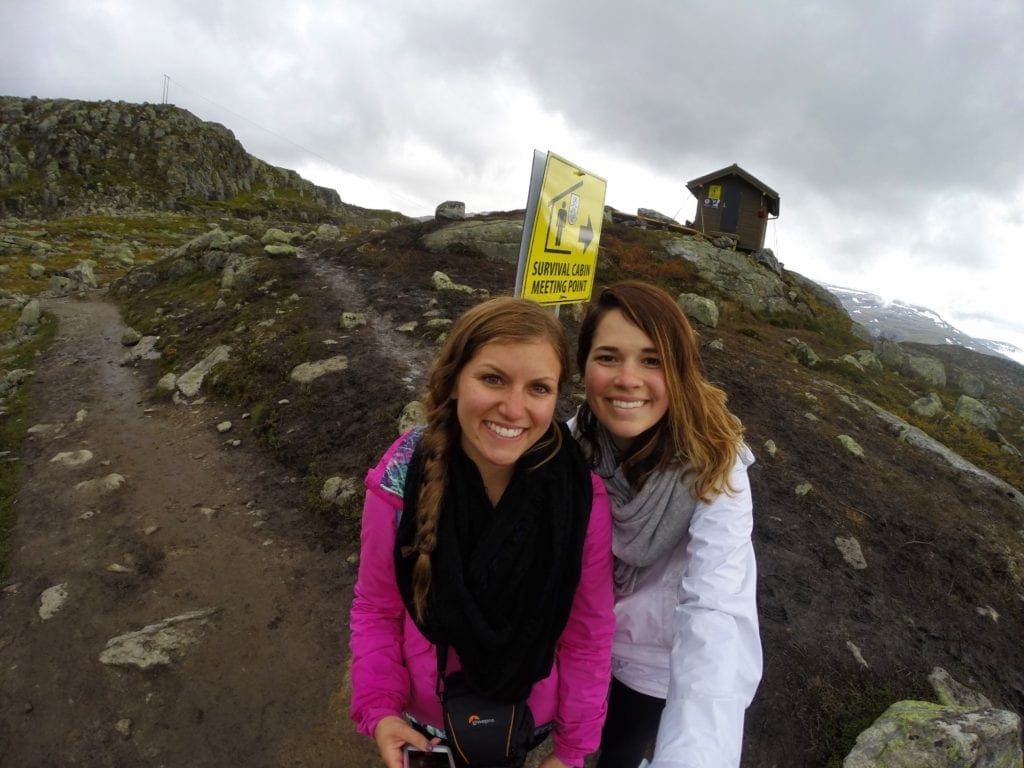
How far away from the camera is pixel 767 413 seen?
10.0 meters

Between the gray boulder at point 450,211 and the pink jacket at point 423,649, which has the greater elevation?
the gray boulder at point 450,211

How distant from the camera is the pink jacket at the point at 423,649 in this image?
2.38m

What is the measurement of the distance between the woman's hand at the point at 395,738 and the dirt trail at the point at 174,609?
8.06 ft

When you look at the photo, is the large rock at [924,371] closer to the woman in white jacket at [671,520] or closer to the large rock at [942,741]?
the large rock at [942,741]

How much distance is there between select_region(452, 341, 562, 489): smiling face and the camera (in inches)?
86.1

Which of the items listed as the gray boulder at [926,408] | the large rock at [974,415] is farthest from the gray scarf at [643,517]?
the large rock at [974,415]

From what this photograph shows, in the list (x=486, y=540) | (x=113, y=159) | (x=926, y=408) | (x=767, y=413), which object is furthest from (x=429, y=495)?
(x=113, y=159)

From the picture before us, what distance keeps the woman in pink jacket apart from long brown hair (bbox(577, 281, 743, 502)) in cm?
34

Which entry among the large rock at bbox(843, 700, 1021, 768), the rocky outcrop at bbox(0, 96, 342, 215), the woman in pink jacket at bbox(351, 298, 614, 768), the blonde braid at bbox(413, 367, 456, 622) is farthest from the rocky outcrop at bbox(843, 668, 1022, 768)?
the rocky outcrop at bbox(0, 96, 342, 215)

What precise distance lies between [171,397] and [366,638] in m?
10.6

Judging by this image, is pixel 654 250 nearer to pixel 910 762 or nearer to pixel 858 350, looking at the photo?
pixel 858 350

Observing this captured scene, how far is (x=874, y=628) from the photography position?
5.46m

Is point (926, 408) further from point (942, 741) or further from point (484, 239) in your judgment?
point (484, 239)

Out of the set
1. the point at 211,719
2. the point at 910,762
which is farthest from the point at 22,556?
the point at 910,762
